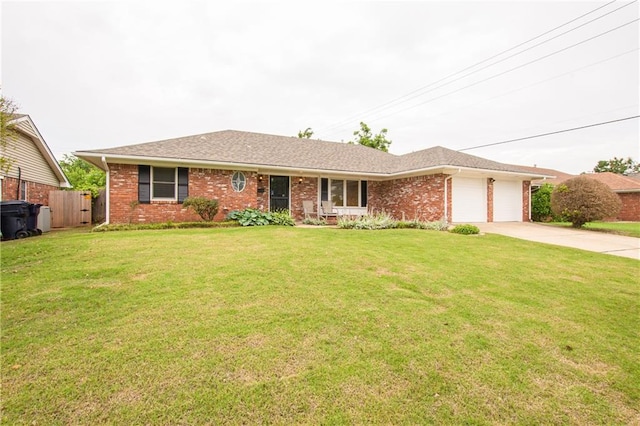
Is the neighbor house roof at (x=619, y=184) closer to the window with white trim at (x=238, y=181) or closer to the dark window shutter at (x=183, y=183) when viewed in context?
the window with white trim at (x=238, y=181)

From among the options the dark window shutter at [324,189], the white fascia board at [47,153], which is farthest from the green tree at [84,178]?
the dark window shutter at [324,189]

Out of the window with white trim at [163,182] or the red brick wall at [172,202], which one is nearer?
the red brick wall at [172,202]

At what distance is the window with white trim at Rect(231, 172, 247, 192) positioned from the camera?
1302 centimetres

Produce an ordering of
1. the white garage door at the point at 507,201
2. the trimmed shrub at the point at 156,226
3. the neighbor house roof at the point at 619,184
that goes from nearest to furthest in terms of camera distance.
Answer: the trimmed shrub at the point at 156,226
the white garage door at the point at 507,201
the neighbor house roof at the point at 619,184

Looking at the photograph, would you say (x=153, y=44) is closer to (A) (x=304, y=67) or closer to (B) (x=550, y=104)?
(A) (x=304, y=67)

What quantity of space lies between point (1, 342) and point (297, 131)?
33029 mm

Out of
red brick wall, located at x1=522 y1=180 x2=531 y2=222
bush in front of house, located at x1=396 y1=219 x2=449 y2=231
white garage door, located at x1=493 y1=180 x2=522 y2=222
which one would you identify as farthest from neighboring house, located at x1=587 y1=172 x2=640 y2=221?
bush in front of house, located at x1=396 y1=219 x2=449 y2=231

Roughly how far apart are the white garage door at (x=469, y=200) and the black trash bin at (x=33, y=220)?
16586mm

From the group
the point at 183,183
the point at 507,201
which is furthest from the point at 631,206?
the point at 183,183

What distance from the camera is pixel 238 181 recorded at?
13125 millimetres

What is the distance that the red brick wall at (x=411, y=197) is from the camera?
537 inches

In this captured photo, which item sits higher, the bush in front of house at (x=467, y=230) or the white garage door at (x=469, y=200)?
the white garage door at (x=469, y=200)

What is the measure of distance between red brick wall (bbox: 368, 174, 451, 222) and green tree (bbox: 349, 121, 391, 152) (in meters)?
15.2

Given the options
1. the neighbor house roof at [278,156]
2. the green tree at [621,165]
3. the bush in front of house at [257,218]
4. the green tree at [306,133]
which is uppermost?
the green tree at [306,133]
